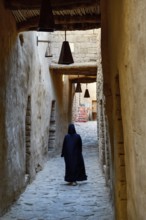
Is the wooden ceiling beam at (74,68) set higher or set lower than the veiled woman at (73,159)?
higher

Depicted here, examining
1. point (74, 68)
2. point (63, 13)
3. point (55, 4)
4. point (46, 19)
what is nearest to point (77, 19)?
point (63, 13)

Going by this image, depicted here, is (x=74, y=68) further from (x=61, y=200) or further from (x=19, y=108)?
(x=61, y=200)

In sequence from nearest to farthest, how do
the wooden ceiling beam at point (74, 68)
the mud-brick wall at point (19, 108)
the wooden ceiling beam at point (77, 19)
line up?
1. the mud-brick wall at point (19, 108)
2. the wooden ceiling beam at point (77, 19)
3. the wooden ceiling beam at point (74, 68)

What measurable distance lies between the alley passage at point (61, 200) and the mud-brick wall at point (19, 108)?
0.78 feet

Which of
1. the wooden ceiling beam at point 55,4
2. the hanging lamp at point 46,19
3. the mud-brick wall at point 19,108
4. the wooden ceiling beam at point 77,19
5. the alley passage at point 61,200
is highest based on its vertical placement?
the wooden ceiling beam at point 55,4

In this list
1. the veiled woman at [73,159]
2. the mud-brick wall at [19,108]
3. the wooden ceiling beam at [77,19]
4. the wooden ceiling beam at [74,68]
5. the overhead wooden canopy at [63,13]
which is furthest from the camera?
the wooden ceiling beam at [74,68]

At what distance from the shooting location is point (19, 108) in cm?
750

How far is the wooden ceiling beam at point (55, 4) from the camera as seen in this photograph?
20.4 feet

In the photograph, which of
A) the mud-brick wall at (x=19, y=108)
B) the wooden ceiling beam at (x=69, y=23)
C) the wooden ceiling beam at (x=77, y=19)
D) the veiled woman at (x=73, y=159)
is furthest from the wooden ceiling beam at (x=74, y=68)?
the wooden ceiling beam at (x=77, y=19)

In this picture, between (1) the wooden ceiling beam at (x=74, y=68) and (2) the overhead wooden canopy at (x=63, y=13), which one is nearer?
(2) the overhead wooden canopy at (x=63, y=13)

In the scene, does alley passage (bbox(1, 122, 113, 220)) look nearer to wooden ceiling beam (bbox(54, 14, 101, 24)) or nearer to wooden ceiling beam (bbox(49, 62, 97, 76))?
wooden ceiling beam (bbox(54, 14, 101, 24))

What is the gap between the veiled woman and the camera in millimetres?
9148

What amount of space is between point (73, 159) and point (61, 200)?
6.77 feet

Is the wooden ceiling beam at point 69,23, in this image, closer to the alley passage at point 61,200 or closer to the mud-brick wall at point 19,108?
the mud-brick wall at point 19,108
